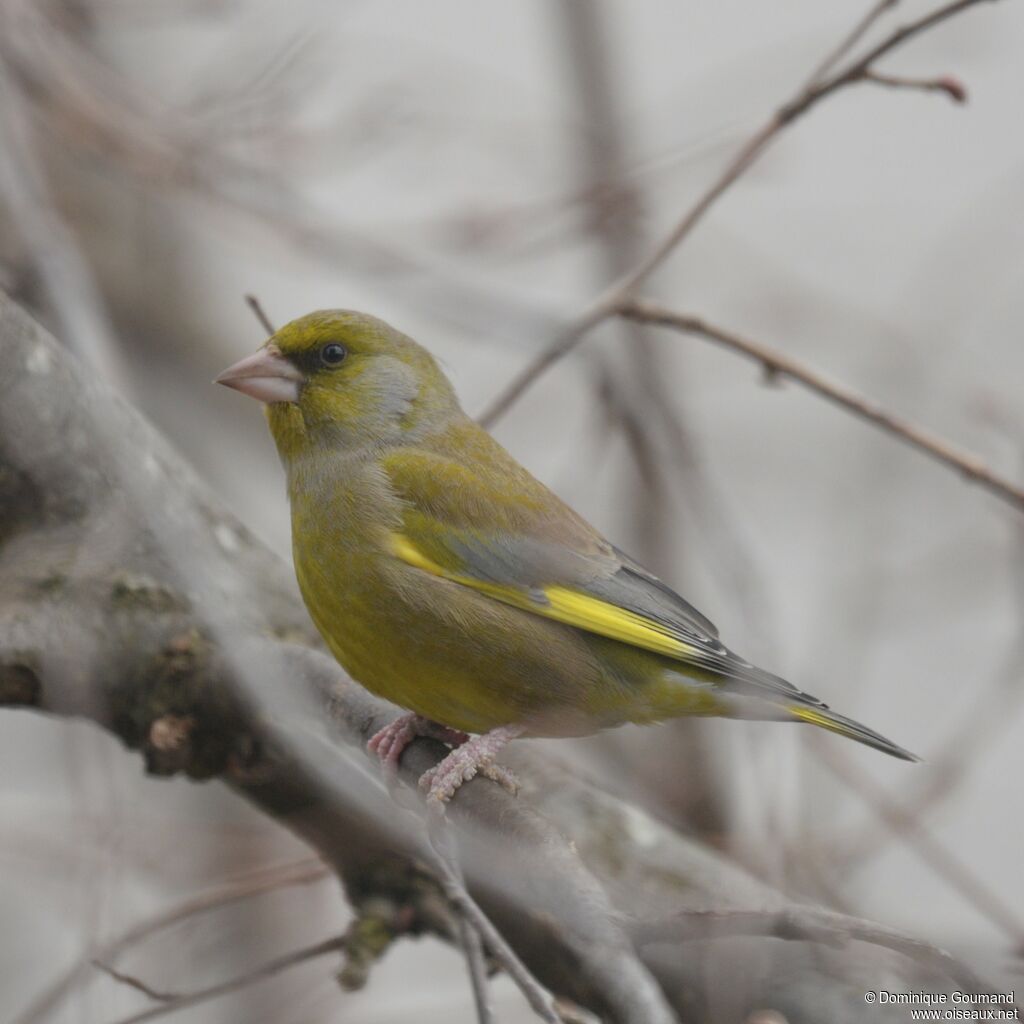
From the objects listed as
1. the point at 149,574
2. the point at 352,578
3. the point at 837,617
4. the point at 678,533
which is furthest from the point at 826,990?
the point at 837,617

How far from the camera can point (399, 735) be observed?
2.85m

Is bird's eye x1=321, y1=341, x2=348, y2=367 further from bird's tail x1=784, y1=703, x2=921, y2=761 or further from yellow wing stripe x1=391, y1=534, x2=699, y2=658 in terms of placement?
bird's tail x1=784, y1=703, x2=921, y2=761

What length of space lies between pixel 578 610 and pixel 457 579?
29cm

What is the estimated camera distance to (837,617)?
6.44m

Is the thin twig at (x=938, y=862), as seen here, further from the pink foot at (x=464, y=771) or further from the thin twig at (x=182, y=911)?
the thin twig at (x=182, y=911)

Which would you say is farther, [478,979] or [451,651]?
[451,651]

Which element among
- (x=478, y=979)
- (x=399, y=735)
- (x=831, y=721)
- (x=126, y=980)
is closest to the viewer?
(x=478, y=979)

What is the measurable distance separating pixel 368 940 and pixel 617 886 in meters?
0.58

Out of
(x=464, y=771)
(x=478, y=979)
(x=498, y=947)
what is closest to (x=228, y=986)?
(x=464, y=771)

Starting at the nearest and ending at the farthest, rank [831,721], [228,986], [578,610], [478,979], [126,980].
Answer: [478,979] < [126,980] < [228,986] < [831,721] < [578,610]

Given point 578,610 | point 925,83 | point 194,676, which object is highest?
point 925,83

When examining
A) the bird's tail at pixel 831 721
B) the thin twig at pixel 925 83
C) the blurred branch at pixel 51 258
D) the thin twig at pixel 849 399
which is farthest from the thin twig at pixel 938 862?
the blurred branch at pixel 51 258

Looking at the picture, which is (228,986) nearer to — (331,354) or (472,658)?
(472,658)

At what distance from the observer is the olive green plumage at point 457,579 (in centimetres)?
276
